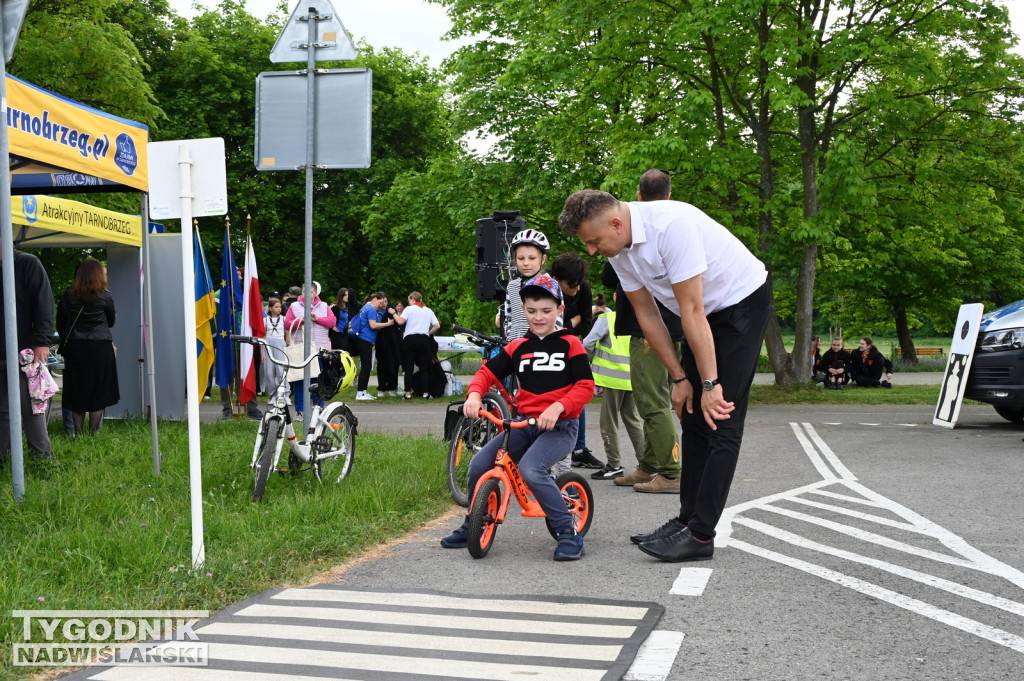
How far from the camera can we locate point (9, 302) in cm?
682

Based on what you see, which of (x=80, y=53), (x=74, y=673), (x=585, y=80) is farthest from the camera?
(x=80, y=53)

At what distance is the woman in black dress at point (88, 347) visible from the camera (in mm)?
10469

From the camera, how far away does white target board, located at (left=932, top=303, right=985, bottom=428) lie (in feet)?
42.3

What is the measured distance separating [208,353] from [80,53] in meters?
13.2

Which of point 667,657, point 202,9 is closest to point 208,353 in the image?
point 667,657

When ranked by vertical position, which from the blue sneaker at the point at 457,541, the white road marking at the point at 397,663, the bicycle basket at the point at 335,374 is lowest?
the blue sneaker at the point at 457,541

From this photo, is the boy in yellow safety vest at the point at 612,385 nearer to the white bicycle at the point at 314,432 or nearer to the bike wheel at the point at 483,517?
the white bicycle at the point at 314,432

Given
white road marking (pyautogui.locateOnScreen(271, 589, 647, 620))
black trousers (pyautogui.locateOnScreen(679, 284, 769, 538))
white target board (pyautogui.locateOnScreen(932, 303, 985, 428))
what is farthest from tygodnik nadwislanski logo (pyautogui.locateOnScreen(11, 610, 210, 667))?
white target board (pyautogui.locateOnScreen(932, 303, 985, 428))

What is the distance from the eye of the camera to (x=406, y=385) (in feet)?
63.7

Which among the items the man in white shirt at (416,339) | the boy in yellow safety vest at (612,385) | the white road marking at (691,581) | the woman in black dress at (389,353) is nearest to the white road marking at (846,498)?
the boy in yellow safety vest at (612,385)

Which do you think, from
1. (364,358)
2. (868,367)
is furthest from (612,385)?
(868,367)

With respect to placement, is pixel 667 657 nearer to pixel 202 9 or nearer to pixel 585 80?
pixel 585 80

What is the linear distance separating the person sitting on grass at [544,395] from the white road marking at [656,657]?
1513mm

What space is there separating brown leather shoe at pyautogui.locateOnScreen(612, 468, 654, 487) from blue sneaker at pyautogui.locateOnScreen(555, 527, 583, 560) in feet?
8.93
